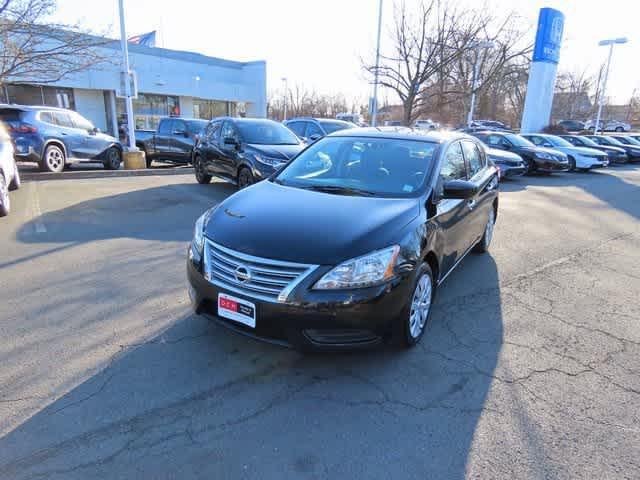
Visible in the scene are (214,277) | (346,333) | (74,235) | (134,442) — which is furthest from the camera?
(74,235)

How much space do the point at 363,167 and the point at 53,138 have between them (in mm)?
10248

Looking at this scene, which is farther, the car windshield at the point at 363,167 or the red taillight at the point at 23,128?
the red taillight at the point at 23,128

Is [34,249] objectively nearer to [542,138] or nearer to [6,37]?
[6,37]

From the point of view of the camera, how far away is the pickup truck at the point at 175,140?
13.7m

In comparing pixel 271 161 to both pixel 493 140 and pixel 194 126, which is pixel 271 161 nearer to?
pixel 194 126

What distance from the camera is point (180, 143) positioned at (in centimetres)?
1373

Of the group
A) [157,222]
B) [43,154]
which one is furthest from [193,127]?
[157,222]

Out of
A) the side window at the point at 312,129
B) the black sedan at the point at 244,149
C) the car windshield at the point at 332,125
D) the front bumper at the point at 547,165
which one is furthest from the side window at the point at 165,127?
the front bumper at the point at 547,165

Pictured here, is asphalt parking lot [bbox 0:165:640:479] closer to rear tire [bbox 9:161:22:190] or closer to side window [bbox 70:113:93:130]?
rear tire [bbox 9:161:22:190]

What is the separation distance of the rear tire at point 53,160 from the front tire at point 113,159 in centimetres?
137

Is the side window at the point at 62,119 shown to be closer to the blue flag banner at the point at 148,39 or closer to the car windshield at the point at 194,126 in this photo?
the car windshield at the point at 194,126

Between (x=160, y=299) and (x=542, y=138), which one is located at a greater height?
(x=542, y=138)

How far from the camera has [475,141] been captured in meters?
5.73

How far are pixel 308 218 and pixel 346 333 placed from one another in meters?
0.91
